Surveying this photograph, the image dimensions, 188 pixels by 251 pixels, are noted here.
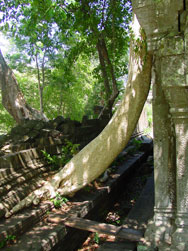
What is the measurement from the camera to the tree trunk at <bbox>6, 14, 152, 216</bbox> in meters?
3.57

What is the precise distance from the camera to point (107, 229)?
3.26 meters

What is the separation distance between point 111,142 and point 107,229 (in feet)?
4.14

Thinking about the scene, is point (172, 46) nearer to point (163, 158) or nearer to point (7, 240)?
point (163, 158)

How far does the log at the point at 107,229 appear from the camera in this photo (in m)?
3.06

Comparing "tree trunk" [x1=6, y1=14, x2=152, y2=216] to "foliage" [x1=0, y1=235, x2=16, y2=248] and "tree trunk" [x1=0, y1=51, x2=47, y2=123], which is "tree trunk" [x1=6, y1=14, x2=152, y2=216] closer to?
"foliage" [x1=0, y1=235, x2=16, y2=248]

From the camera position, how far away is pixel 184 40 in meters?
2.84

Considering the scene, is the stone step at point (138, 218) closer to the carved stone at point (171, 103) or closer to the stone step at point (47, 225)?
the carved stone at point (171, 103)

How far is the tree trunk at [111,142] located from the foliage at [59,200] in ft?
0.24

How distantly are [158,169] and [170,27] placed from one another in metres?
1.70

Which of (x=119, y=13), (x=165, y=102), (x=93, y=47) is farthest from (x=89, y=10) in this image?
(x=165, y=102)

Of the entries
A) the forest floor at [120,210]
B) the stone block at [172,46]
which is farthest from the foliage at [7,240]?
the stone block at [172,46]

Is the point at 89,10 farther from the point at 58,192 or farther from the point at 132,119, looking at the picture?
the point at 58,192

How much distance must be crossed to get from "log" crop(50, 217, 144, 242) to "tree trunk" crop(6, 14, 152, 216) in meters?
0.67

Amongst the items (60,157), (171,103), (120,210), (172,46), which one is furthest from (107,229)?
(172,46)
